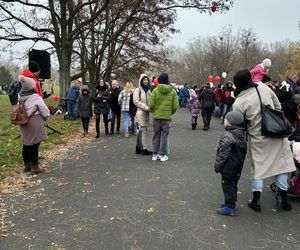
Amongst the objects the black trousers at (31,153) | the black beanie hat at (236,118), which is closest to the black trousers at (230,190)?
the black beanie hat at (236,118)

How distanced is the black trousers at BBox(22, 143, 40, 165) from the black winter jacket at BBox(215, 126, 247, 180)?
13.0ft

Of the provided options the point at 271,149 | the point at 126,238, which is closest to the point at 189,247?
the point at 126,238

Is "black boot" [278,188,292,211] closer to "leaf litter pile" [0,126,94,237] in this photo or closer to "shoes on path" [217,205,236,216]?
"shoes on path" [217,205,236,216]

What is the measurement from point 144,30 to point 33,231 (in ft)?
74.5

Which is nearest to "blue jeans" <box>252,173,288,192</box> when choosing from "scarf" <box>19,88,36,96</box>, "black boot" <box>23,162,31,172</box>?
"scarf" <box>19,88,36,96</box>

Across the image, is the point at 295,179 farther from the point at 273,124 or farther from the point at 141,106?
the point at 141,106

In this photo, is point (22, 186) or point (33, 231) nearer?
point (33, 231)

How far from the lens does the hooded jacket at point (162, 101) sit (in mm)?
8016

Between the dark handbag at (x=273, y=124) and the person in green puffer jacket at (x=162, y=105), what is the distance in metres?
3.28

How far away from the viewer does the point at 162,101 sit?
808 cm

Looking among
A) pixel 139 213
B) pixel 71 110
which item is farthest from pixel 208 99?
pixel 139 213

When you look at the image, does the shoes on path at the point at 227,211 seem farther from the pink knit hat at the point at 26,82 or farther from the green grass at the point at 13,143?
the green grass at the point at 13,143

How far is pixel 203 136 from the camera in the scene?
12.1 metres

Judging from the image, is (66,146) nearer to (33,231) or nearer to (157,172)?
(157,172)
